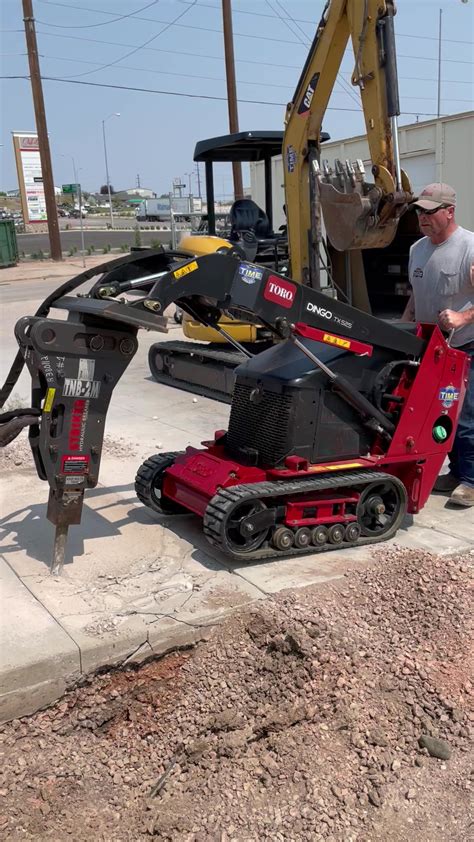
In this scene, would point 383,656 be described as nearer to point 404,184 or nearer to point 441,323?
point 441,323

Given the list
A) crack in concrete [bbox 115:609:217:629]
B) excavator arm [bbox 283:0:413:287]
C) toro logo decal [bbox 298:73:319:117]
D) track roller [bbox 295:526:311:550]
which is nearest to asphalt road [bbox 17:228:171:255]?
toro logo decal [bbox 298:73:319:117]

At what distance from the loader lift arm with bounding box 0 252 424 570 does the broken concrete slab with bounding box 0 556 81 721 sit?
0.56 m

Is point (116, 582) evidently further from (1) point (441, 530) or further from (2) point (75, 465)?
(1) point (441, 530)

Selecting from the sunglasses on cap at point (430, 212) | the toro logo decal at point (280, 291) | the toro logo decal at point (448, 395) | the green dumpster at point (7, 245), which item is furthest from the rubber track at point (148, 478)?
the green dumpster at point (7, 245)

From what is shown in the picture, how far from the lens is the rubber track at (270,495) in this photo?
3959 millimetres

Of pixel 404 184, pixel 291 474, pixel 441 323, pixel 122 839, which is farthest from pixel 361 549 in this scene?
pixel 404 184

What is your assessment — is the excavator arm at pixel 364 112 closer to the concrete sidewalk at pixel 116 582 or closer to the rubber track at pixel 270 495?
the concrete sidewalk at pixel 116 582

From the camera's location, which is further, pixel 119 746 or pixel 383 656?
pixel 383 656

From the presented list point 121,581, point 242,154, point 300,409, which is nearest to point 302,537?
point 300,409

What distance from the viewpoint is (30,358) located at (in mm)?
3697

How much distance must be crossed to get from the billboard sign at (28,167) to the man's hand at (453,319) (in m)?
35.8

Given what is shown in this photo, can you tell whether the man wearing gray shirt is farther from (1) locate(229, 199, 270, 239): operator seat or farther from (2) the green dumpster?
(2) the green dumpster

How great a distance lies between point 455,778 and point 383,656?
61 cm

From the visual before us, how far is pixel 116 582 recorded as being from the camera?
12.8 feet
